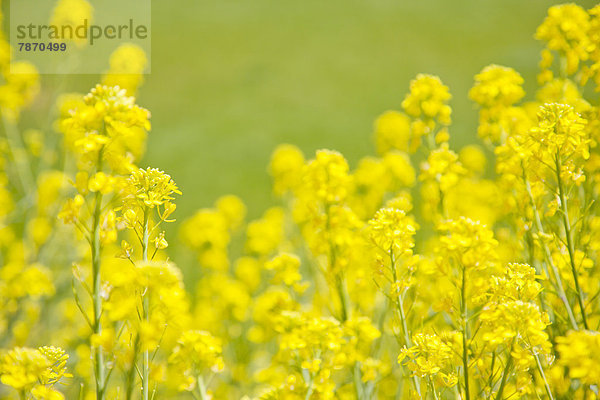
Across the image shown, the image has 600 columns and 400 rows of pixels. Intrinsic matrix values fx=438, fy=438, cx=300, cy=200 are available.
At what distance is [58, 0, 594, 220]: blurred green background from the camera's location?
16.4ft

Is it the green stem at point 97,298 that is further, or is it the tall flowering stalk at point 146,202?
the tall flowering stalk at point 146,202

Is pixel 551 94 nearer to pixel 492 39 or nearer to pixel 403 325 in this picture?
pixel 403 325

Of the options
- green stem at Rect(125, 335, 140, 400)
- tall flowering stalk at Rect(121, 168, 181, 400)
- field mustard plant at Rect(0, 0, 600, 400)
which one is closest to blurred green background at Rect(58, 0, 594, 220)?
field mustard plant at Rect(0, 0, 600, 400)

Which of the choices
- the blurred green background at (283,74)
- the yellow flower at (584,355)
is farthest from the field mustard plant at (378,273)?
the blurred green background at (283,74)

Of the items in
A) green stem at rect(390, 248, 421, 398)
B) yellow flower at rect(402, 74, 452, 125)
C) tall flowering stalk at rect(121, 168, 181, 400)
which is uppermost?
yellow flower at rect(402, 74, 452, 125)

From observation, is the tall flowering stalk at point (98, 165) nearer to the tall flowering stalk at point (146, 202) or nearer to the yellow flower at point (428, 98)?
the tall flowering stalk at point (146, 202)

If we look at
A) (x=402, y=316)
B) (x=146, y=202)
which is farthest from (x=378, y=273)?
(x=146, y=202)

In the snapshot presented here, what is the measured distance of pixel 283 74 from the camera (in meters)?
5.96

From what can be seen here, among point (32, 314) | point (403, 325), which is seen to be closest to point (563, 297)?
point (403, 325)

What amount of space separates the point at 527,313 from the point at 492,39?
4.38 metres

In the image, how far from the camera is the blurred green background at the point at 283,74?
5.01 m

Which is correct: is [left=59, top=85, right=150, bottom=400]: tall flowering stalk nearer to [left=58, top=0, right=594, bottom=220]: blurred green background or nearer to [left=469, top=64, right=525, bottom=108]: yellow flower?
[left=469, top=64, right=525, bottom=108]: yellow flower

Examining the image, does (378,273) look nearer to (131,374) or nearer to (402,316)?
(402,316)

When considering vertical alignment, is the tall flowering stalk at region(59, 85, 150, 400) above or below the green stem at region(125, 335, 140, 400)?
above
